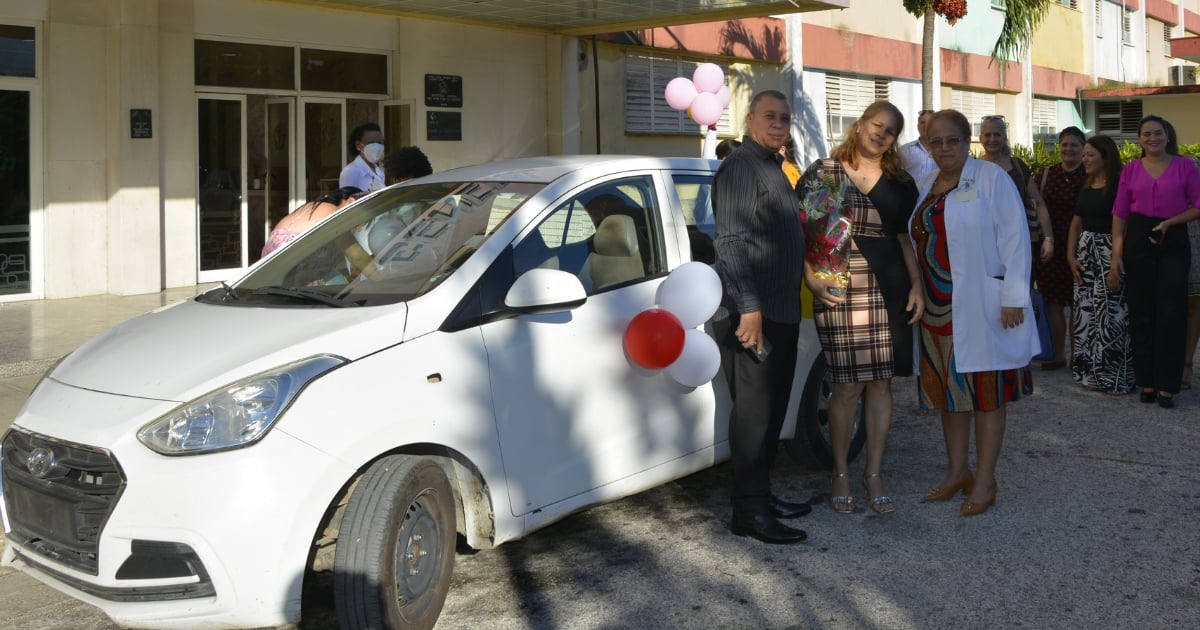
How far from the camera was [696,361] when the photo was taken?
4.91 meters

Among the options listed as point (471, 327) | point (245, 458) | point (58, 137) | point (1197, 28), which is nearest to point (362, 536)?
point (245, 458)

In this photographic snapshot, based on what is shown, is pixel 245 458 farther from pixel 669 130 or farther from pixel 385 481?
pixel 669 130

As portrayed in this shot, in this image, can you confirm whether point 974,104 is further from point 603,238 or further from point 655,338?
point 655,338

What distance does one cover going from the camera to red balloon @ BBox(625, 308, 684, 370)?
15.5 feet

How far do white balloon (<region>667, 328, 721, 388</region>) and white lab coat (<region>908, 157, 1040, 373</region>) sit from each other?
127 centimetres

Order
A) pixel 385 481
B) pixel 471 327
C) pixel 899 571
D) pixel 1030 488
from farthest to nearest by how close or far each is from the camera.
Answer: pixel 1030 488, pixel 899 571, pixel 471 327, pixel 385 481

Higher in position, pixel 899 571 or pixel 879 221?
pixel 879 221

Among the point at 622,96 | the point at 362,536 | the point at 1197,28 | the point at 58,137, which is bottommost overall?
the point at 362,536

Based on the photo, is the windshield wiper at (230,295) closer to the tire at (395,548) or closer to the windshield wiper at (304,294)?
the windshield wiper at (304,294)

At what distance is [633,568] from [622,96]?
13867mm

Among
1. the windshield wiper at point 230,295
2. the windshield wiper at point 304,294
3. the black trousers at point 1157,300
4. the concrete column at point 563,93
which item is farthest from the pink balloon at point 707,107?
the windshield wiper at point 304,294

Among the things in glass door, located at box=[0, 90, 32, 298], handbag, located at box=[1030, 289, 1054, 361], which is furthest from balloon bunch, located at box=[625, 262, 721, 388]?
glass door, located at box=[0, 90, 32, 298]

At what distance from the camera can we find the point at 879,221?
5.45 meters

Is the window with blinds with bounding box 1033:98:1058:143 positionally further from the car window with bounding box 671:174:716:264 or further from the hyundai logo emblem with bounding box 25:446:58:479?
the hyundai logo emblem with bounding box 25:446:58:479
